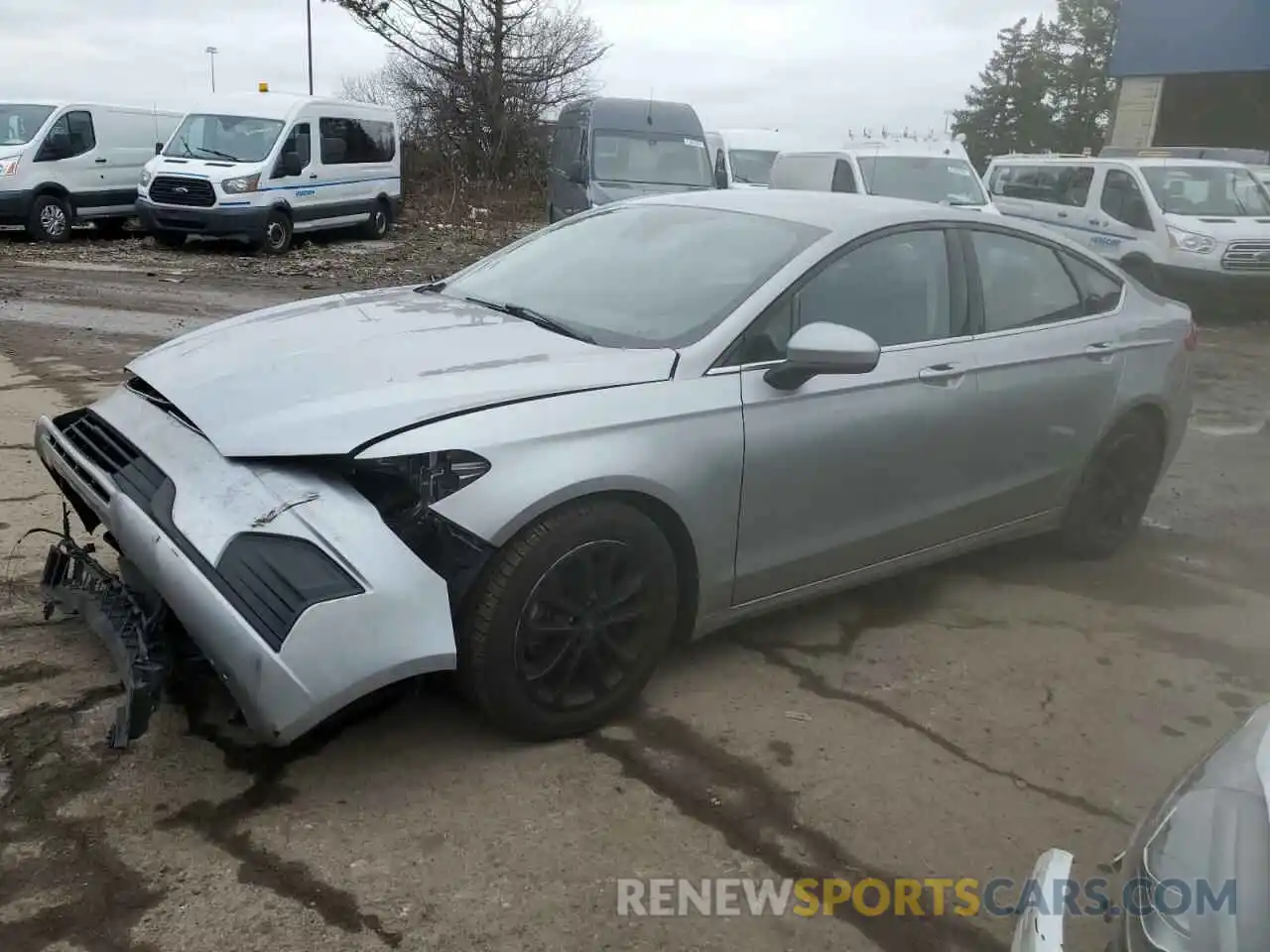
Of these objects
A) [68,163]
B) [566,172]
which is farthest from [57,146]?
[566,172]

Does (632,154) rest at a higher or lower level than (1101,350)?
higher

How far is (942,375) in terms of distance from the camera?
391 cm

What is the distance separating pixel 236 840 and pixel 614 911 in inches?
36.8

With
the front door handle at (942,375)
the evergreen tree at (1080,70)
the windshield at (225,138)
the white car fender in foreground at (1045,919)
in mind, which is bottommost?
the white car fender in foreground at (1045,919)

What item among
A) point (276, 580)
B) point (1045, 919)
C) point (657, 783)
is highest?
point (276, 580)

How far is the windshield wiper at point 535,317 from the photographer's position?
3.48 m

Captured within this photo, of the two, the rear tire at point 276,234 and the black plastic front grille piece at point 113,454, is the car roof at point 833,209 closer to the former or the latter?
the black plastic front grille piece at point 113,454

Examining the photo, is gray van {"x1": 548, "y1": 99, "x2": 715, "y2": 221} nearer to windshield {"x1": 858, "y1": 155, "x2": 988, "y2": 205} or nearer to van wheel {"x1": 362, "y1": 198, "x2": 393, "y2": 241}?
windshield {"x1": 858, "y1": 155, "x2": 988, "y2": 205}

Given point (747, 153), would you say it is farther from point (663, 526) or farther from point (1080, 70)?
point (1080, 70)

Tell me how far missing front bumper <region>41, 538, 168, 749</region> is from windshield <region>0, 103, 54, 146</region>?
13.6 meters

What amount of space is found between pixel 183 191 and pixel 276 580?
1378cm

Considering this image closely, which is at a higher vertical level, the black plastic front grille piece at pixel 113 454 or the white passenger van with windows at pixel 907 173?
the white passenger van with windows at pixel 907 173

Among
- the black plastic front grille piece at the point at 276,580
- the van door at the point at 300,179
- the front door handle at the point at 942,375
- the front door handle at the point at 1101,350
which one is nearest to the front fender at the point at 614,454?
the black plastic front grille piece at the point at 276,580

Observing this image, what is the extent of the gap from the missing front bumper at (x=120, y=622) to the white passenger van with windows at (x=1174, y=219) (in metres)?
11.0
